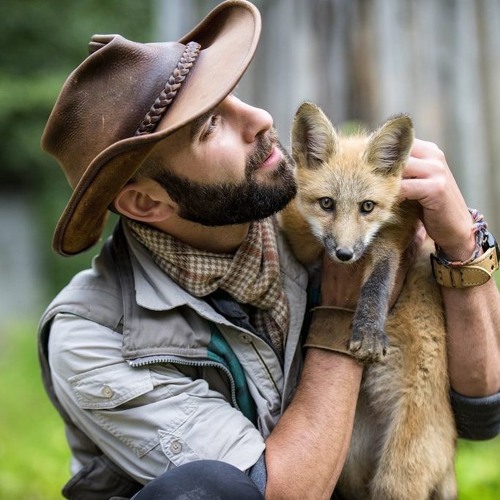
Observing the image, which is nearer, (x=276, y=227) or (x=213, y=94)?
(x=213, y=94)

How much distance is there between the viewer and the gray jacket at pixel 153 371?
2910 millimetres

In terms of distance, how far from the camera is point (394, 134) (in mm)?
3316

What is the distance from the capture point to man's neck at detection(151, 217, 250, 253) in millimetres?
3305

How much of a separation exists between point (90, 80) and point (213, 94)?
510mm

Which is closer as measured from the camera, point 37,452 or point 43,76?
point 37,452

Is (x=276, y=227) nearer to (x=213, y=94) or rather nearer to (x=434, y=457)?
(x=213, y=94)

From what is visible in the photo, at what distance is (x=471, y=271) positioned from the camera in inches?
122

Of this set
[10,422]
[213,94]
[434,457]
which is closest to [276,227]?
[213,94]

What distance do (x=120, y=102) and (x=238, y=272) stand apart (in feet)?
2.58

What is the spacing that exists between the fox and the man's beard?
308 mm

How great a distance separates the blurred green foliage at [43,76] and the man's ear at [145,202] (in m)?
11.6

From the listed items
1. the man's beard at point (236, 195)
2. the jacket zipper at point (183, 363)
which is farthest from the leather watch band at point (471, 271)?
the jacket zipper at point (183, 363)

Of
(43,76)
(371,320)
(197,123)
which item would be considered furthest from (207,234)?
(43,76)

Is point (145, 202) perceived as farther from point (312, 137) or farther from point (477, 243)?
point (477, 243)
